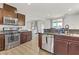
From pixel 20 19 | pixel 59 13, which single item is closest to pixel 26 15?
pixel 20 19

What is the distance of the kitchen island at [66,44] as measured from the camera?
3.09 meters

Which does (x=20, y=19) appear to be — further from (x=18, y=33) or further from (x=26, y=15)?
(x=18, y=33)

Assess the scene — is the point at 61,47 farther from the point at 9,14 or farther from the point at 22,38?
the point at 9,14

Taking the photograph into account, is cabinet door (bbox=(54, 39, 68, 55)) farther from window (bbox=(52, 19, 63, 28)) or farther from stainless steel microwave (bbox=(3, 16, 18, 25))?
stainless steel microwave (bbox=(3, 16, 18, 25))

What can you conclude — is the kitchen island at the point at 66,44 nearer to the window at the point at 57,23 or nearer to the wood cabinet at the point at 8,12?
the window at the point at 57,23

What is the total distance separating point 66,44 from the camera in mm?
3363

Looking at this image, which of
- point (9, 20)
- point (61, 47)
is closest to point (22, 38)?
point (9, 20)

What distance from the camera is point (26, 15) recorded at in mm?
3389

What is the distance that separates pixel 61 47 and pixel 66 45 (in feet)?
0.92

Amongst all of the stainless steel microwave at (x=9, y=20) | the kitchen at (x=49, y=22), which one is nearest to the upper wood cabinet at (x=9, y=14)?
the kitchen at (x=49, y=22)

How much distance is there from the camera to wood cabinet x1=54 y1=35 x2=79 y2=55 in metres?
3.08

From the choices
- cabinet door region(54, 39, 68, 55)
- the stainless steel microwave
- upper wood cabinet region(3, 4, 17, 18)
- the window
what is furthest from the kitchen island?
upper wood cabinet region(3, 4, 17, 18)

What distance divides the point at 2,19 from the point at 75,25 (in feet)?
7.77
